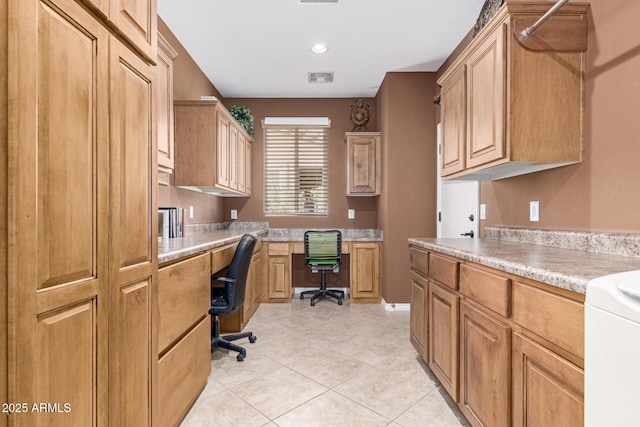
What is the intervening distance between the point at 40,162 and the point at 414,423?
1.95m

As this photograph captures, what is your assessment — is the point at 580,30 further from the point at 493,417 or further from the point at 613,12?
the point at 493,417

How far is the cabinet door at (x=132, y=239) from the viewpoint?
1.08 m

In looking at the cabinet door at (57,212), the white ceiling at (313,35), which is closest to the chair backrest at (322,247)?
the white ceiling at (313,35)

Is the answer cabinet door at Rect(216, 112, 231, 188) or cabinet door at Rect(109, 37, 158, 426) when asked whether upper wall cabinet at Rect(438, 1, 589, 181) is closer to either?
cabinet door at Rect(109, 37, 158, 426)

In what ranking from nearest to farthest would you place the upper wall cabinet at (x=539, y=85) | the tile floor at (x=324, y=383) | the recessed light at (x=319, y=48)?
the upper wall cabinet at (x=539, y=85), the tile floor at (x=324, y=383), the recessed light at (x=319, y=48)

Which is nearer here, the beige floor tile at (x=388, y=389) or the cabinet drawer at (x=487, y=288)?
the cabinet drawer at (x=487, y=288)

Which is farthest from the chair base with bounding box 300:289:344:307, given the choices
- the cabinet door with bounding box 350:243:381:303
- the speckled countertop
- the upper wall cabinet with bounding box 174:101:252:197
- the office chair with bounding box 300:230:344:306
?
the upper wall cabinet with bounding box 174:101:252:197

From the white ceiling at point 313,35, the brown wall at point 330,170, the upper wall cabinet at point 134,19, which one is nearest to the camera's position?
the upper wall cabinet at point 134,19

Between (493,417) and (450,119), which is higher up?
(450,119)

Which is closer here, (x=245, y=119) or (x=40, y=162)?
(x=40, y=162)

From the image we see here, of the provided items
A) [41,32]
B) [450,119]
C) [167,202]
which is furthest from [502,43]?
[167,202]

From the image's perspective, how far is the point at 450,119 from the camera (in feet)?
7.78

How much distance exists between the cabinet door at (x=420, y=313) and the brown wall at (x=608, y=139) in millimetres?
854

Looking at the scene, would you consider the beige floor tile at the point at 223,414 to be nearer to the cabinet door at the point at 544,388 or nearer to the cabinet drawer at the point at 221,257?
the cabinet drawer at the point at 221,257
